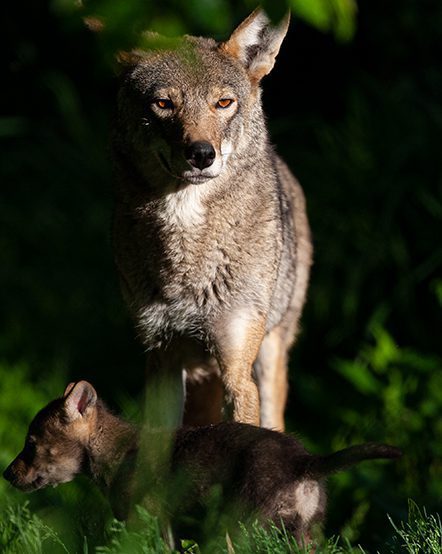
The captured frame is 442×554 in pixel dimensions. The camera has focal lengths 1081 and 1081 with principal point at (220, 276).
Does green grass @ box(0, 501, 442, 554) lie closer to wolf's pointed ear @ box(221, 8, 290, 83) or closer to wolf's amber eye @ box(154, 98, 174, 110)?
wolf's amber eye @ box(154, 98, 174, 110)

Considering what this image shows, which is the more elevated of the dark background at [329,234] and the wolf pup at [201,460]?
the wolf pup at [201,460]

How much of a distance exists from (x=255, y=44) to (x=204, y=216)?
89cm

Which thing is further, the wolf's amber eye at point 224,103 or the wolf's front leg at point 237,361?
the wolf's front leg at point 237,361

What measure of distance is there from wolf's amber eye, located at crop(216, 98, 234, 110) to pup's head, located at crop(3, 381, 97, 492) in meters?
1.40

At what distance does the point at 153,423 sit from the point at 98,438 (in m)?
0.62

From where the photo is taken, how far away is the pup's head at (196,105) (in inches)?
187

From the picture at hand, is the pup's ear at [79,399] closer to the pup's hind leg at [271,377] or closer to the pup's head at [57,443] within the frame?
the pup's head at [57,443]

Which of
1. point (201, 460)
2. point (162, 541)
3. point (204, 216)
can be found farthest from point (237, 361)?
point (162, 541)

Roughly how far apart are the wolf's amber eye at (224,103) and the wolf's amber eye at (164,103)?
0.71 feet

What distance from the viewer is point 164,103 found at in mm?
4898

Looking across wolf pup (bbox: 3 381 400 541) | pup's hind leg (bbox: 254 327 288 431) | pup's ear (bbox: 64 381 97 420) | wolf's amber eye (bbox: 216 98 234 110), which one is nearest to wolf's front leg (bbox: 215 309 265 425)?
wolf pup (bbox: 3 381 400 541)

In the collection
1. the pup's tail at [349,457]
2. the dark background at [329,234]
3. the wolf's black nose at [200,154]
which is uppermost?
the wolf's black nose at [200,154]

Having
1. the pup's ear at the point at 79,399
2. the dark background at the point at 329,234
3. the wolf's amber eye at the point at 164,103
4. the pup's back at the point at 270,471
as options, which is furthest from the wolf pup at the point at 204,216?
the dark background at the point at 329,234

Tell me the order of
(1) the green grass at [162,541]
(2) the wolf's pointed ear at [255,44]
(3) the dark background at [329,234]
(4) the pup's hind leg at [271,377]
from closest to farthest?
(1) the green grass at [162,541], (2) the wolf's pointed ear at [255,44], (4) the pup's hind leg at [271,377], (3) the dark background at [329,234]
